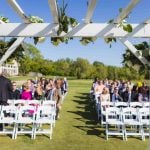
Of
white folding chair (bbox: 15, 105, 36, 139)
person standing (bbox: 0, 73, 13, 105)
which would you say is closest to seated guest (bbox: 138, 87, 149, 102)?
white folding chair (bbox: 15, 105, 36, 139)

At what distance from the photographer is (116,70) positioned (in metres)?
86.4

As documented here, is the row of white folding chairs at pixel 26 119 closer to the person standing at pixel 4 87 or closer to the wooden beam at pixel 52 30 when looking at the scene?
the person standing at pixel 4 87

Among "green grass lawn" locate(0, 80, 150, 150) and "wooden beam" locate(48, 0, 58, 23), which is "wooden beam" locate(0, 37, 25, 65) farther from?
"green grass lawn" locate(0, 80, 150, 150)

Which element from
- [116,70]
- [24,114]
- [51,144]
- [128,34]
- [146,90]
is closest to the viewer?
[128,34]

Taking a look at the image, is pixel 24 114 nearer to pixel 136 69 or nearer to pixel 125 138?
pixel 125 138

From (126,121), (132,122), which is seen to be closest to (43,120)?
(126,121)

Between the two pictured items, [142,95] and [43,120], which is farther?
[142,95]

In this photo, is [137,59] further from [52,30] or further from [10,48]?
[10,48]

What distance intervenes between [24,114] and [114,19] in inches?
A: 343

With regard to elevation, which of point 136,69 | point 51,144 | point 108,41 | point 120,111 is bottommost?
point 51,144

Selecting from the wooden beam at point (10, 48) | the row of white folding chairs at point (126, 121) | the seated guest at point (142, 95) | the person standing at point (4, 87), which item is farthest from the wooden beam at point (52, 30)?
the seated guest at point (142, 95)

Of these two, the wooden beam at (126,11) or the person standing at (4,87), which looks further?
the person standing at (4,87)

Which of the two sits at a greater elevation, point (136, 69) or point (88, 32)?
point (88, 32)

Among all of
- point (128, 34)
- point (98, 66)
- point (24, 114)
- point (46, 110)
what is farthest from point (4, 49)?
point (98, 66)
